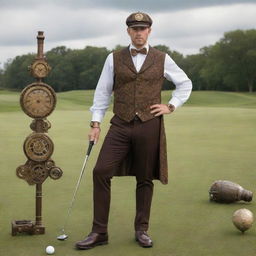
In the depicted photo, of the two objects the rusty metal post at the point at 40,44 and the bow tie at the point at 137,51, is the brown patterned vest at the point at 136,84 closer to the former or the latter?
the bow tie at the point at 137,51

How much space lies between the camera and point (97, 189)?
18.7 feet

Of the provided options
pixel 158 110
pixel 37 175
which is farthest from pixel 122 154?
pixel 37 175

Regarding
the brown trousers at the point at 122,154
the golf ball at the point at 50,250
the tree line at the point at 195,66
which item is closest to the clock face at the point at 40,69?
the brown trousers at the point at 122,154

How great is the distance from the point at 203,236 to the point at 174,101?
1.23 meters

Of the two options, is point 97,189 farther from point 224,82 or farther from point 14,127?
point 224,82

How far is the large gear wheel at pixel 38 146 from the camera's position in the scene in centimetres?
600

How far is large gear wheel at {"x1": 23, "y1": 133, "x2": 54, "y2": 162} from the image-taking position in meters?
6.00

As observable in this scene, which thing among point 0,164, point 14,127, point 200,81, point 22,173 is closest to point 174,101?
point 22,173

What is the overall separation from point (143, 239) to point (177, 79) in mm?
1394

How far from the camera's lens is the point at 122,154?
573cm

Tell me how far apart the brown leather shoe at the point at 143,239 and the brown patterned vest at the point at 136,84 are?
3.23 ft

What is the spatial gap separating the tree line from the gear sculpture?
6797 centimetres

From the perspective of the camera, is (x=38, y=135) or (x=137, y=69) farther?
(x=38, y=135)

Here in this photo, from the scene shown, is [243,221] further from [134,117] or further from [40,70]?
[40,70]
